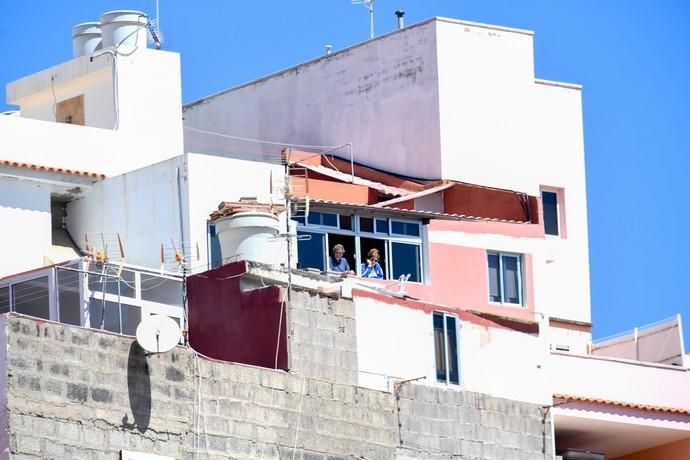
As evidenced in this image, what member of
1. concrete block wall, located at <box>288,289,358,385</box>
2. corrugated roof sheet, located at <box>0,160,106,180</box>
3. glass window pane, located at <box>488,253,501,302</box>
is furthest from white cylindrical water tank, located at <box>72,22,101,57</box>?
concrete block wall, located at <box>288,289,358,385</box>

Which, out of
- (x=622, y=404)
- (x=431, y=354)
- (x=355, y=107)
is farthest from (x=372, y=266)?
(x=355, y=107)

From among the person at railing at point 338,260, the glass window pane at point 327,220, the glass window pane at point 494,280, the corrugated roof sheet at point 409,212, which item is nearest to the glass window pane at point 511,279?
the glass window pane at point 494,280

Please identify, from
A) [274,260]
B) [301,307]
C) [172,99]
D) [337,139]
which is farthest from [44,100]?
[301,307]

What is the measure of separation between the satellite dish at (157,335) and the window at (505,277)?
14.9 m

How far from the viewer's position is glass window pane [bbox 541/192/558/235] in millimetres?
54719

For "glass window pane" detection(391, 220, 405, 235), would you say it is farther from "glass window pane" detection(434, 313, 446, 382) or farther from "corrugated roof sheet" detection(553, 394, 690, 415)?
"glass window pane" detection(434, 313, 446, 382)

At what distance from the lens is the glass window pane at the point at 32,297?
3967cm

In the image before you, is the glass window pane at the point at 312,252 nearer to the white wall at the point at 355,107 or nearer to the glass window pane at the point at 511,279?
the glass window pane at the point at 511,279

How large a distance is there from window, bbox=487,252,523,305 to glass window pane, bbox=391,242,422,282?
204 centimetres

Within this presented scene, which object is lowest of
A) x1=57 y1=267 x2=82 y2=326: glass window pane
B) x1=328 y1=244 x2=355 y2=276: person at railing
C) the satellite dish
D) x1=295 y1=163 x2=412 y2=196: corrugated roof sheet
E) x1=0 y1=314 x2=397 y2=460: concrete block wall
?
x1=0 y1=314 x2=397 y2=460: concrete block wall

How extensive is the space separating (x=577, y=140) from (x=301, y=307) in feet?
64.1

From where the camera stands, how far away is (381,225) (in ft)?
150

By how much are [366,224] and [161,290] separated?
656 centimetres

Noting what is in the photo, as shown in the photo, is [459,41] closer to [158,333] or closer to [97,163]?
[97,163]
